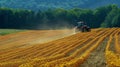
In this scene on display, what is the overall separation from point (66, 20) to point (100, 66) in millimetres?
102371

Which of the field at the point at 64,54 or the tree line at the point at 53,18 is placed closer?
the field at the point at 64,54

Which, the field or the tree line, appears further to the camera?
the tree line

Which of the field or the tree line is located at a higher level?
the field

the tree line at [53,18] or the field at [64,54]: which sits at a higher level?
the field at [64,54]

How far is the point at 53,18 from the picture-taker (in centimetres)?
12300

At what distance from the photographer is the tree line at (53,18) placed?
11069 centimetres

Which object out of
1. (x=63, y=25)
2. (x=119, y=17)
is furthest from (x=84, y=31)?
(x=63, y=25)

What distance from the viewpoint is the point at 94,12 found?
4985 inches

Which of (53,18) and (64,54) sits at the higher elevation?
(64,54)

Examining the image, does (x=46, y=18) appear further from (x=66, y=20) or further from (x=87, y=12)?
(x=87, y=12)

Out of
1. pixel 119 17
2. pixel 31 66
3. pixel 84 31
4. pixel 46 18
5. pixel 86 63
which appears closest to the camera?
pixel 31 66

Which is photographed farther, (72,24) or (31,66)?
(72,24)

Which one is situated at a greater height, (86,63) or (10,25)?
(86,63)

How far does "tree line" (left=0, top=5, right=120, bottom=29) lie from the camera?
110688 mm
